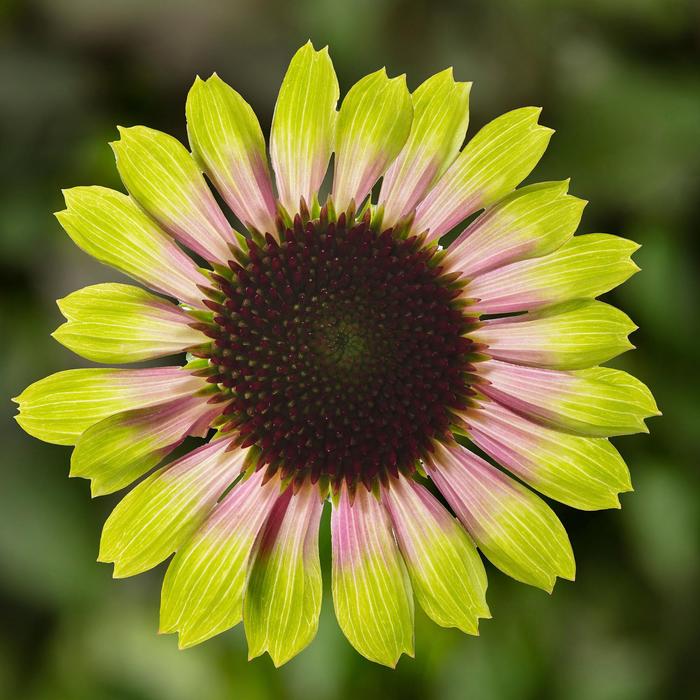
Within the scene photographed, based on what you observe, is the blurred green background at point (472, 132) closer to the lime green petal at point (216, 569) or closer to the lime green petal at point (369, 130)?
the lime green petal at point (216, 569)

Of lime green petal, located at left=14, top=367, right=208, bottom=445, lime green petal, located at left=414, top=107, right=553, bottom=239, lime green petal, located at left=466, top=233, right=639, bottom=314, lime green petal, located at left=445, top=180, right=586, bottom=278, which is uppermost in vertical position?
lime green petal, located at left=414, top=107, right=553, bottom=239

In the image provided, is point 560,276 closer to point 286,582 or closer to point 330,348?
point 330,348

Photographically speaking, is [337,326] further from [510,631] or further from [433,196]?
[510,631]

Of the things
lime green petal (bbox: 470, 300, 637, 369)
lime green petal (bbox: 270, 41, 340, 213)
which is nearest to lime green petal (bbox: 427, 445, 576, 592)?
lime green petal (bbox: 470, 300, 637, 369)

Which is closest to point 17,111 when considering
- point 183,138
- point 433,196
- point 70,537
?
point 183,138

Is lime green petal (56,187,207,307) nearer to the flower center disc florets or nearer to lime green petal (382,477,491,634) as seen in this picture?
the flower center disc florets

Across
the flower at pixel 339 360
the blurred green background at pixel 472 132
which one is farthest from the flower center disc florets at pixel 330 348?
the blurred green background at pixel 472 132

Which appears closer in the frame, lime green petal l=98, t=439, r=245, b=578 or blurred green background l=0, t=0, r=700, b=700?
lime green petal l=98, t=439, r=245, b=578
